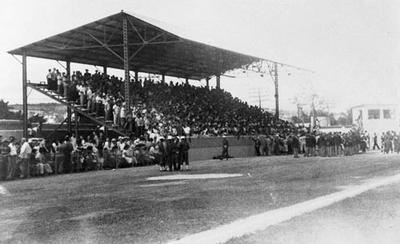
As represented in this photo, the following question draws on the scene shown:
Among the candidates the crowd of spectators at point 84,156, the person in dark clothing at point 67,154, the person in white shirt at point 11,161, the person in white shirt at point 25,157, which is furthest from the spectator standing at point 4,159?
the person in dark clothing at point 67,154

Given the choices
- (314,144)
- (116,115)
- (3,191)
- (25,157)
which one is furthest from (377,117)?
(3,191)

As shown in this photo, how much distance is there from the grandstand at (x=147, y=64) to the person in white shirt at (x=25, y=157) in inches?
351

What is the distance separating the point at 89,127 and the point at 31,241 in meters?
31.9

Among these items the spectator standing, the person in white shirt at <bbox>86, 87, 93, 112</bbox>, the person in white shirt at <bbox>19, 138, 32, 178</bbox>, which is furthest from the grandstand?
the spectator standing

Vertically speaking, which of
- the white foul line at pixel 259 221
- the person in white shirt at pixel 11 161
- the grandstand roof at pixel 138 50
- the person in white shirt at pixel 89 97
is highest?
the grandstand roof at pixel 138 50

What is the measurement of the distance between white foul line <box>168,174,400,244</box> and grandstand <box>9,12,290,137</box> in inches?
755

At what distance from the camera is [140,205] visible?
35.1ft

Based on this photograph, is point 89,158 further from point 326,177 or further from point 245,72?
point 245,72

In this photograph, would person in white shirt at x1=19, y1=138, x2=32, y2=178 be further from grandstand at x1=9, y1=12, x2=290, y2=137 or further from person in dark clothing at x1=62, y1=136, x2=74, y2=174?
grandstand at x1=9, y1=12, x2=290, y2=137

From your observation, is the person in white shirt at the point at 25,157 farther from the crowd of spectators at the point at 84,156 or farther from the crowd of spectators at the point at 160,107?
the crowd of spectators at the point at 160,107

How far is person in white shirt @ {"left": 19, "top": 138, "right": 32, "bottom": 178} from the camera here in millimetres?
19797

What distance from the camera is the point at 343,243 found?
683 centimetres

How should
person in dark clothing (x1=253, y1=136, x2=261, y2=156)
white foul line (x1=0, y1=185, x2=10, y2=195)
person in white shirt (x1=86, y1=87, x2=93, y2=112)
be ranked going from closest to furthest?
→ 1. white foul line (x1=0, y1=185, x2=10, y2=195)
2. person in white shirt (x1=86, y1=87, x2=93, y2=112)
3. person in dark clothing (x1=253, y1=136, x2=261, y2=156)

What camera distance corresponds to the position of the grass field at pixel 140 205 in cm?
800
